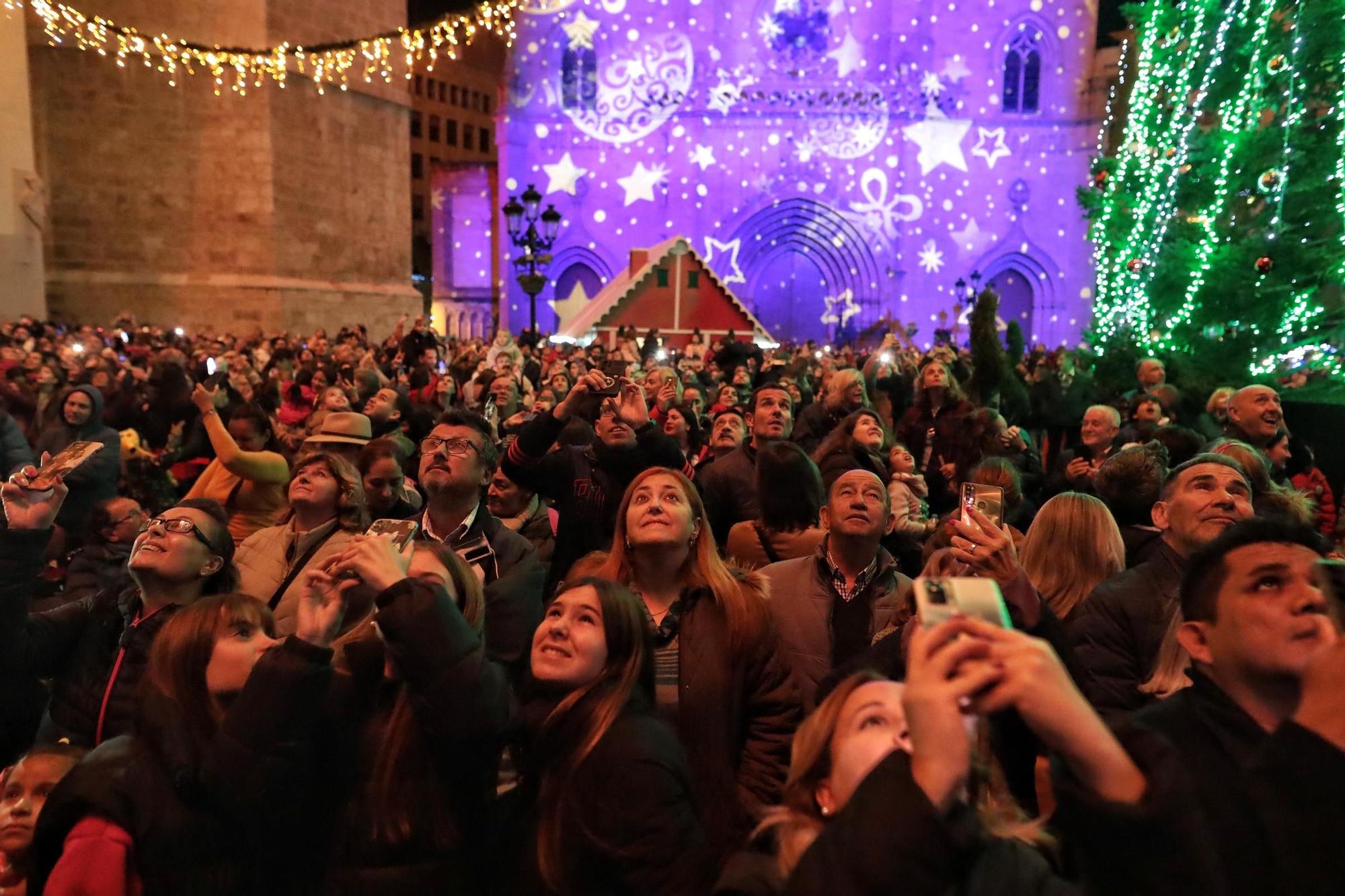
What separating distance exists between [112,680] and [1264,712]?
2.83 metres

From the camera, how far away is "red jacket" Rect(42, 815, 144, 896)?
182 centimetres

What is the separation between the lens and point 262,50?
1077 centimetres

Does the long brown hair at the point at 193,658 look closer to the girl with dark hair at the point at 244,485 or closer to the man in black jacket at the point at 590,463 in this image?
the man in black jacket at the point at 590,463

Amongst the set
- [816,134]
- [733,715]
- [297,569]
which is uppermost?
[816,134]

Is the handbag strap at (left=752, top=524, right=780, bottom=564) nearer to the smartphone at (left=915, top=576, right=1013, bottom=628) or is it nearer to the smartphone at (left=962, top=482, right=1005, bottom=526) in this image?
the smartphone at (left=962, top=482, right=1005, bottom=526)

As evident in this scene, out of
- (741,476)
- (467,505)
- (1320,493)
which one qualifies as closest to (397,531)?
(467,505)

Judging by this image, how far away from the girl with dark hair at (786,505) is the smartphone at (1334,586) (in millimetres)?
2565

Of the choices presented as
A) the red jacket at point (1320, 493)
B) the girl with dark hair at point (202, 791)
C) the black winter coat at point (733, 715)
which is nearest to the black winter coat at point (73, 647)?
the girl with dark hair at point (202, 791)

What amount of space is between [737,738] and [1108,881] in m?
1.52

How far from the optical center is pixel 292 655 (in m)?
1.97

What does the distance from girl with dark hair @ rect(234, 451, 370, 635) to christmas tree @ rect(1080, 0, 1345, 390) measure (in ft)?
28.3

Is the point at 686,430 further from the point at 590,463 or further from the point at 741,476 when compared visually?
the point at 590,463

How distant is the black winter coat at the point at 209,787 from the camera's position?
1.91 m

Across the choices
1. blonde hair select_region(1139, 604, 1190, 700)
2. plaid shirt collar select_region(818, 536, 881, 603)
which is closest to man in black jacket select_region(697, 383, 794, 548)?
plaid shirt collar select_region(818, 536, 881, 603)
